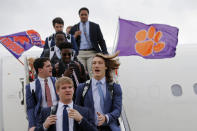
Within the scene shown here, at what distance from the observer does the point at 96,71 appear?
3.72 m

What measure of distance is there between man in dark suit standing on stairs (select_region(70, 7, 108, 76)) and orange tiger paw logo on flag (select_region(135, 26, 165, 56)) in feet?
3.56

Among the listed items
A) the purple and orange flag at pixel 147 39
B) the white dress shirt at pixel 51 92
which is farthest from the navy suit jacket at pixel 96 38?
the white dress shirt at pixel 51 92

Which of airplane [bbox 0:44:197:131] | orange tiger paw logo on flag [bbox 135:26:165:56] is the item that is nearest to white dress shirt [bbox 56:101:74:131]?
orange tiger paw logo on flag [bbox 135:26:165:56]

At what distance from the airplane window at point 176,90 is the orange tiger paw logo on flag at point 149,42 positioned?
1.33 meters

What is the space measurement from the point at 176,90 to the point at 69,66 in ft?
13.7

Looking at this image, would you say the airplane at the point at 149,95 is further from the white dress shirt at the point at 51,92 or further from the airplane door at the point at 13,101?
the white dress shirt at the point at 51,92

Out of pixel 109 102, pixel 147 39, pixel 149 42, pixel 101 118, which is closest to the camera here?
pixel 101 118

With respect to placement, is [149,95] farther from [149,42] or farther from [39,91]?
[39,91]

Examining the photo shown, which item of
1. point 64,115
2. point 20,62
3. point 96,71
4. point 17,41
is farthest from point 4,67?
point 64,115

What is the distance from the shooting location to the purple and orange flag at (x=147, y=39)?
6.48 meters

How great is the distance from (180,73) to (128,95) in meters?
1.71

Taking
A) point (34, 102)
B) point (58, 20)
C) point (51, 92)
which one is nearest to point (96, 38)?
point (58, 20)

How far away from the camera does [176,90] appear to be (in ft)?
24.6

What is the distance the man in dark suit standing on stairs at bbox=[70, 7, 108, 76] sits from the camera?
19.9ft
